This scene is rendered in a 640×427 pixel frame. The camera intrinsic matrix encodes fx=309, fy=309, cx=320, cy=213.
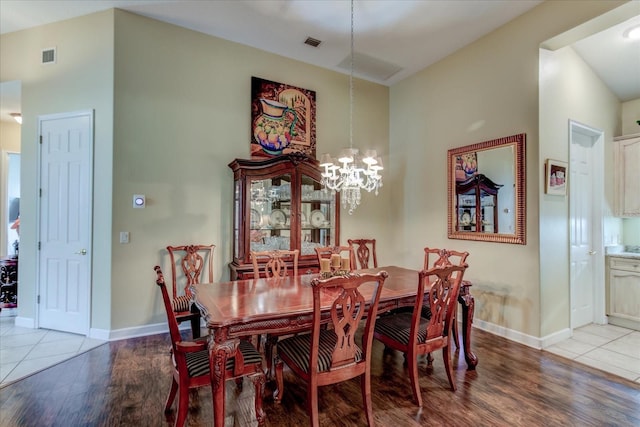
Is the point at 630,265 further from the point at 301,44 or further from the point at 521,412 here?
the point at 301,44

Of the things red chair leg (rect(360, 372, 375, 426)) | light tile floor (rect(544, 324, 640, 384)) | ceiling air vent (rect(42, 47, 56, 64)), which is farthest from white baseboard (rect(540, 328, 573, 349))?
ceiling air vent (rect(42, 47, 56, 64))

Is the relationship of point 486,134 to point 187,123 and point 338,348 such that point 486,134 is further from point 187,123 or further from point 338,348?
point 187,123

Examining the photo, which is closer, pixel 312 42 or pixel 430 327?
pixel 430 327

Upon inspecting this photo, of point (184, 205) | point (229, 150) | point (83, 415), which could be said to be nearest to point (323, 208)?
point (229, 150)

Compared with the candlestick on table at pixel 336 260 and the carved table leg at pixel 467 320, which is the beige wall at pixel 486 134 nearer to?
the carved table leg at pixel 467 320

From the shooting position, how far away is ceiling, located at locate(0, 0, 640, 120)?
3191 mm

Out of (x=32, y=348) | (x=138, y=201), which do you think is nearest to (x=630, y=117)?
(x=138, y=201)

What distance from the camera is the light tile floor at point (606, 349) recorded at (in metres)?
2.77

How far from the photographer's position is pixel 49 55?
358 centimetres

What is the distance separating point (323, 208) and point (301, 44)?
212 centimetres

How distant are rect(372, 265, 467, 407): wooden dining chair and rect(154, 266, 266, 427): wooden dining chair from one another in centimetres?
106

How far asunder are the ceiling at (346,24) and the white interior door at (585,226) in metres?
0.90

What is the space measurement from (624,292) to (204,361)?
4.78m

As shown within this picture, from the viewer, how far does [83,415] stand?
206 cm
